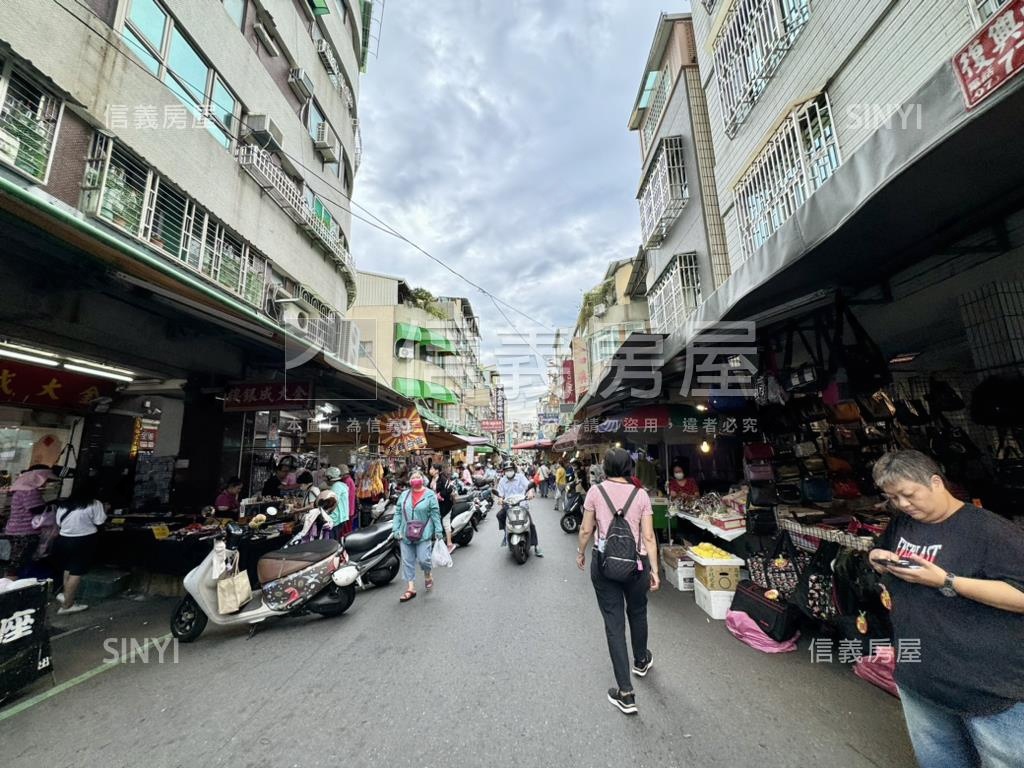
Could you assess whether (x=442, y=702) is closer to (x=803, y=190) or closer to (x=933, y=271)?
(x=933, y=271)

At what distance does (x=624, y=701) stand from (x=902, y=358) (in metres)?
4.90

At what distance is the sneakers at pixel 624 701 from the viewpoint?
2949mm

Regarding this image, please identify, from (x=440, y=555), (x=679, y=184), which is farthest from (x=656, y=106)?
(x=440, y=555)

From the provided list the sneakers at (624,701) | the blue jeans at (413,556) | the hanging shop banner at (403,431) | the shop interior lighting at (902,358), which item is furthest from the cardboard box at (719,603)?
the hanging shop banner at (403,431)

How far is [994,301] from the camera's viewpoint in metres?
3.30

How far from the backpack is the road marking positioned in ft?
15.6

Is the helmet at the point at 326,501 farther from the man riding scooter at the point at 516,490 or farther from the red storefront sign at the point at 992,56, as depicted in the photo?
the red storefront sign at the point at 992,56

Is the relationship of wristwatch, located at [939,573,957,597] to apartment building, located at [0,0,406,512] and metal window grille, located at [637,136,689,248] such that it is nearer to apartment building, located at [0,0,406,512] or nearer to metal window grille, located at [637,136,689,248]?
apartment building, located at [0,0,406,512]

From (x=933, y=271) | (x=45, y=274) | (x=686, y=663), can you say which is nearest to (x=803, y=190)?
(x=933, y=271)

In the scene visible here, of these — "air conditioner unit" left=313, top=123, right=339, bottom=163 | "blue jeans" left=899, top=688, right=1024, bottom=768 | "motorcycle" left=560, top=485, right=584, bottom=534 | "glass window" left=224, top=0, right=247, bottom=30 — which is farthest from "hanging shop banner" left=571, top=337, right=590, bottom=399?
"blue jeans" left=899, top=688, right=1024, bottom=768

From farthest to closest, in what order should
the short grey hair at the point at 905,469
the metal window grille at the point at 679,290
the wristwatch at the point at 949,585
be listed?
the metal window grille at the point at 679,290 → the short grey hair at the point at 905,469 → the wristwatch at the point at 949,585

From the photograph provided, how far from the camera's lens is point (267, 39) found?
952 centimetres

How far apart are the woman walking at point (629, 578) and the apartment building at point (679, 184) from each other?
600 cm

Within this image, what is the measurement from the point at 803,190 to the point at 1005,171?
15.1 feet
